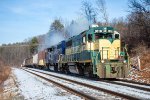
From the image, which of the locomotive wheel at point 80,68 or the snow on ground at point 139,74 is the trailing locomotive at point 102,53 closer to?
the locomotive wheel at point 80,68

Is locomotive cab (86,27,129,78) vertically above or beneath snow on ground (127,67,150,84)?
above

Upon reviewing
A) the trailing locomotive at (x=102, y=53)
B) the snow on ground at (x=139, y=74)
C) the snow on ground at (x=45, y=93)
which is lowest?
the snow on ground at (x=45, y=93)

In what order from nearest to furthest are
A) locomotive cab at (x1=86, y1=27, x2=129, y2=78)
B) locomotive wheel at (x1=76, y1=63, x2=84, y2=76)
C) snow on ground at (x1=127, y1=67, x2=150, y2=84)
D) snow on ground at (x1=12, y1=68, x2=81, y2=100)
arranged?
snow on ground at (x1=12, y1=68, x2=81, y2=100) → locomotive cab at (x1=86, y1=27, x2=129, y2=78) → snow on ground at (x1=127, y1=67, x2=150, y2=84) → locomotive wheel at (x1=76, y1=63, x2=84, y2=76)

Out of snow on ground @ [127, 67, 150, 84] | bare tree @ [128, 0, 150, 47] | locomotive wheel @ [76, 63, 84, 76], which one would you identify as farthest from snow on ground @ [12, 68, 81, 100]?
bare tree @ [128, 0, 150, 47]

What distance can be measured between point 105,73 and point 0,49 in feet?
549

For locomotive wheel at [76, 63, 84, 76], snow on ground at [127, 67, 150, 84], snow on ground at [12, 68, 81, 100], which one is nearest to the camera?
snow on ground at [12, 68, 81, 100]

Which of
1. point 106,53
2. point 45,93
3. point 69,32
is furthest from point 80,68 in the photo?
point 69,32

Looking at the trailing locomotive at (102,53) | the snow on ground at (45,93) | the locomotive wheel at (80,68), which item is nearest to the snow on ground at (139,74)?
the trailing locomotive at (102,53)

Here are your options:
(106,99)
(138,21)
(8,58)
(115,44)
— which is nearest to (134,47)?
(138,21)

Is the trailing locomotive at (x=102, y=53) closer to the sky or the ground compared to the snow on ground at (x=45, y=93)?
closer to the sky

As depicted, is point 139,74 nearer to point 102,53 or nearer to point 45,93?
point 102,53

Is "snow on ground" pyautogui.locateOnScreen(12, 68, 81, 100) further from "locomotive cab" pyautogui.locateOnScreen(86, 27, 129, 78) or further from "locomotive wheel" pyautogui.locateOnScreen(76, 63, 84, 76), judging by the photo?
"locomotive wheel" pyautogui.locateOnScreen(76, 63, 84, 76)

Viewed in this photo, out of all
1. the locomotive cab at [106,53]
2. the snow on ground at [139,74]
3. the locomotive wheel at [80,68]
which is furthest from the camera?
the locomotive wheel at [80,68]

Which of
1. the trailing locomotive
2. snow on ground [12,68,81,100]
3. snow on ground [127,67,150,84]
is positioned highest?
the trailing locomotive
